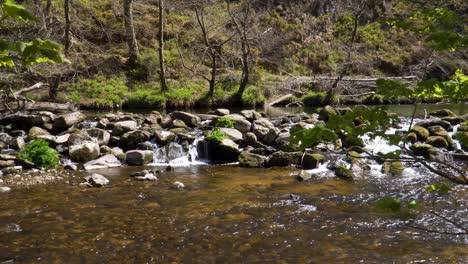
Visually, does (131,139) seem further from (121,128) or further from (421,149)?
(421,149)

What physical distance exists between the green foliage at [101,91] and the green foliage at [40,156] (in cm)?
1117

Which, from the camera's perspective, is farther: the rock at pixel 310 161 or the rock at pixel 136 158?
the rock at pixel 136 158

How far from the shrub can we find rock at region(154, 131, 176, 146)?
10.5 m

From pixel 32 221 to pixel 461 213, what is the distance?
702 cm

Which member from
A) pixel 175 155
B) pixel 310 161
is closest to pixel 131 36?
pixel 175 155

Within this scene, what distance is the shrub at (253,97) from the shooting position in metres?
23.2

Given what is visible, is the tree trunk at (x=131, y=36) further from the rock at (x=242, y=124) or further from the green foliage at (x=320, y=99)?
the rock at (x=242, y=124)

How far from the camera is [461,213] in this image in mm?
7465

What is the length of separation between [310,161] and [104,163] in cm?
518

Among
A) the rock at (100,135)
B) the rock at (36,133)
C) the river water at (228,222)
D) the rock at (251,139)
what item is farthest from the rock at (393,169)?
the rock at (36,133)

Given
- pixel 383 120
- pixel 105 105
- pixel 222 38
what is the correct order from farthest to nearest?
pixel 222 38 → pixel 105 105 → pixel 383 120

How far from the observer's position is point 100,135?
12977 millimetres

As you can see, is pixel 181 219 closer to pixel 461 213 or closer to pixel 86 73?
pixel 461 213

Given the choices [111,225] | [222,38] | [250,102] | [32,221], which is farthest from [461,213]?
[222,38]
